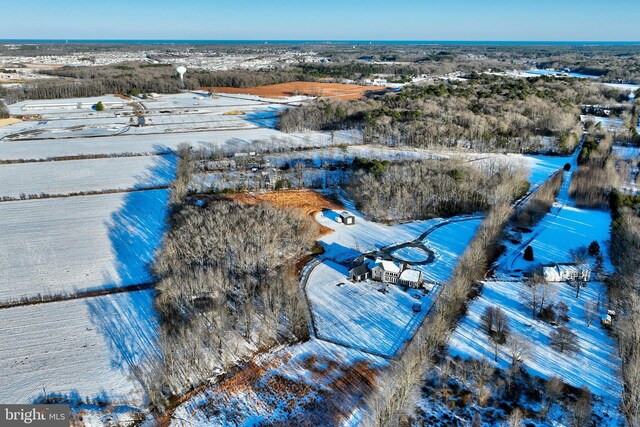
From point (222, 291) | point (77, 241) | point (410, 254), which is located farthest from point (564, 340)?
point (77, 241)

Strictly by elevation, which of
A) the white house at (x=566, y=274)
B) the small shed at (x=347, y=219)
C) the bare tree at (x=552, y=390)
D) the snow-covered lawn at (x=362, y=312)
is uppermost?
the small shed at (x=347, y=219)

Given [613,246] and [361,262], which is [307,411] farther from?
[613,246]

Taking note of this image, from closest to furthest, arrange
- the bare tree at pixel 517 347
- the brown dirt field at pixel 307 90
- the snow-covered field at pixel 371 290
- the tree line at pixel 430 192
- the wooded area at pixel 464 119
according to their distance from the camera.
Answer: the bare tree at pixel 517 347
the snow-covered field at pixel 371 290
the tree line at pixel 430 192
the wooded area at pixel 464 119
the brown dirt field at pixel 307 90

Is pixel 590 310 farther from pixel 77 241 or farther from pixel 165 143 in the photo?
pixel 165 143

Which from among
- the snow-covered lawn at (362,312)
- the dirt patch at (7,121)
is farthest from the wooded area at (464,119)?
the dirt patch at (7,121)

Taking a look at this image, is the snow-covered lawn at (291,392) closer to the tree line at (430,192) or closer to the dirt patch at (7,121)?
the tree line at (430,192)

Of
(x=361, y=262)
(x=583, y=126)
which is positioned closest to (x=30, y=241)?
(x=361, y=262)

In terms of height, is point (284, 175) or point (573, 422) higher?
point (284, 175)
